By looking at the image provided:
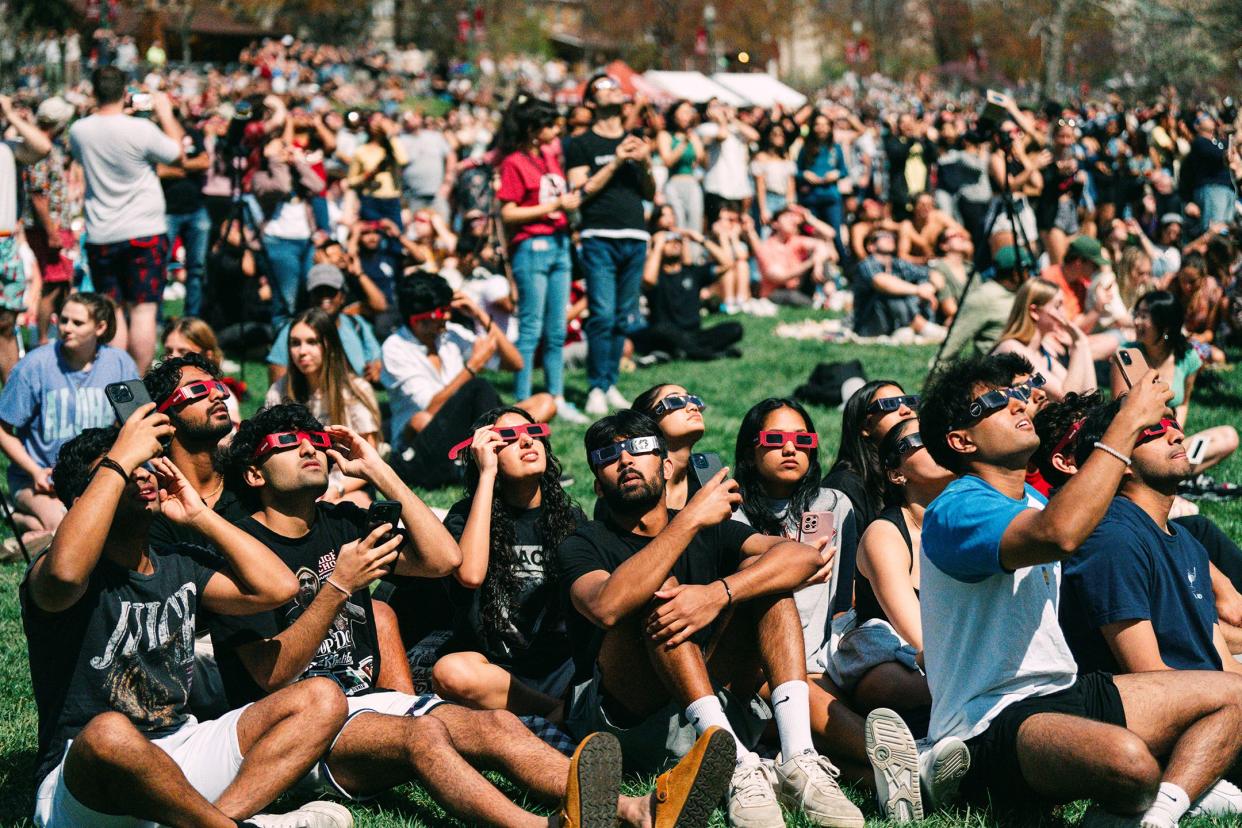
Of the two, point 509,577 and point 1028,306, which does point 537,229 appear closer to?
point 1028,306

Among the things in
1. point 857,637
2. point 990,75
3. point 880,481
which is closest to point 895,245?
point 880,481

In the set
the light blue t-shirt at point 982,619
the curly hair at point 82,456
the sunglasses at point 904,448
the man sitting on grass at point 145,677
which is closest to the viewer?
the man sitting on grass at point 145,677

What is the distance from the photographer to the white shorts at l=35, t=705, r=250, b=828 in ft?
12.6

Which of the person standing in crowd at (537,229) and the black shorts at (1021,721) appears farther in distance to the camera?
the person standing in crowd at (537,229)

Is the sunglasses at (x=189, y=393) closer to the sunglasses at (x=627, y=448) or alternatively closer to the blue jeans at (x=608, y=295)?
the sunglasses at (x=627, y=448)

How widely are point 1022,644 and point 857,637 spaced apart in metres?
0.95

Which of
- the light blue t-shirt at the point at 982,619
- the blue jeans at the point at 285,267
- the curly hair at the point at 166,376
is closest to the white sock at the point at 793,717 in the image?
the light blue t-shirt at the point at 982,619

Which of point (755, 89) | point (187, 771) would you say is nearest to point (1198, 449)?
point (187, 771)

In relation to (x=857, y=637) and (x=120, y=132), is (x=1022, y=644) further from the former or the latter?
(x=120, y=132)

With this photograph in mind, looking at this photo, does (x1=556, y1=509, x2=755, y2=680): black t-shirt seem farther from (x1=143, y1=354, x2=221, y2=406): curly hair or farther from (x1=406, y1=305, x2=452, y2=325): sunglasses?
(x1=406, y1=305, x2=452, y2=325): sunglasses

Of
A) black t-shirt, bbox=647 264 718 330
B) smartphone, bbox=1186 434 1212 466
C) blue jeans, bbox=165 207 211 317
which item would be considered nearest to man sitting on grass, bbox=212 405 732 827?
smartphone, bbox=1186 434 1212 466

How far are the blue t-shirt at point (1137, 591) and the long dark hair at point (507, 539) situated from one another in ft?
5.60

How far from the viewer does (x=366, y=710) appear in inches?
174

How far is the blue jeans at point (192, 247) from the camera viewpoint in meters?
12.0
